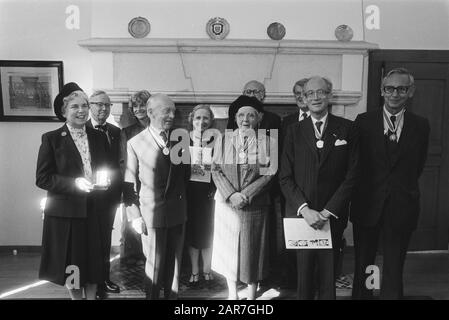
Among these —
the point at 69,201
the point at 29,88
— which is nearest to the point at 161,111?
the point at 69,201

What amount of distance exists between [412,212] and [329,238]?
0.52 m

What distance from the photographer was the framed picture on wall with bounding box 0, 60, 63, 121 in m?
3.21

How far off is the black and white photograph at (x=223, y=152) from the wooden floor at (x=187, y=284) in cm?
2

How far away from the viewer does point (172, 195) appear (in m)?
2.10

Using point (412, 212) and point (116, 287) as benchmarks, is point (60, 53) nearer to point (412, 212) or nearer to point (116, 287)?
point (116, 287)

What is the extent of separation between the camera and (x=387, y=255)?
2.19 m

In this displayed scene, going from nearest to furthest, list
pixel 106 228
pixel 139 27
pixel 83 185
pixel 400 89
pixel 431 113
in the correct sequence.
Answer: pixel 83 185 < pixel 400 89 < pixel 106 228 < pixel 139 27 < pixel 431 113

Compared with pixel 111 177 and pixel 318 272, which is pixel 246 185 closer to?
pixel 318 272

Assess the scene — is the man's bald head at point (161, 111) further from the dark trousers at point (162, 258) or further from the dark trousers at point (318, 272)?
the dark trousers at point (318, 272)

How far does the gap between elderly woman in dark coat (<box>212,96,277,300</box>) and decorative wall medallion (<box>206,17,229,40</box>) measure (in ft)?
3.74

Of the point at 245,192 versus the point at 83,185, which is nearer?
the point at 83,185

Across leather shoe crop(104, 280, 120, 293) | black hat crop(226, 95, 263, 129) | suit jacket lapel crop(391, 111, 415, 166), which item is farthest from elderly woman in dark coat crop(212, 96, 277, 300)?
leather shoe crop(104, 280, 120, 293)

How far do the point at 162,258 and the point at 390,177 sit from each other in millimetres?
1238

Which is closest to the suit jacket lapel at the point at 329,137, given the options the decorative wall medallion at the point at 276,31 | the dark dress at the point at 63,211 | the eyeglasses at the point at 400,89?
the eyeglasses at the point at 400,89
